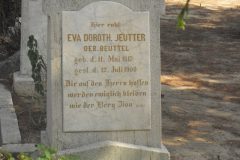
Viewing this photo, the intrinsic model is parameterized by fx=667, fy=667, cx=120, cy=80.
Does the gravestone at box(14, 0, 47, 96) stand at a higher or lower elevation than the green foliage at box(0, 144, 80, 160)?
higher

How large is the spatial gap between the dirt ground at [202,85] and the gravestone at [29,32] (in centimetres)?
174

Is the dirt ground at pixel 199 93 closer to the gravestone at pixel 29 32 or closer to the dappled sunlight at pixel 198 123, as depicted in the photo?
the dappled sunlight at pixel 198 123

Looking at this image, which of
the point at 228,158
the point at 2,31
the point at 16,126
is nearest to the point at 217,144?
the point at 228,158

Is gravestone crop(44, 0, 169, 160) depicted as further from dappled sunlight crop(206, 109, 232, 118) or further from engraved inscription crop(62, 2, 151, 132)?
dappled sunlight crop(206, 109, 232, 118)

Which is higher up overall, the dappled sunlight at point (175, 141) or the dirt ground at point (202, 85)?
the dirt ground at point (202, 85)

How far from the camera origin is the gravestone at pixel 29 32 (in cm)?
849

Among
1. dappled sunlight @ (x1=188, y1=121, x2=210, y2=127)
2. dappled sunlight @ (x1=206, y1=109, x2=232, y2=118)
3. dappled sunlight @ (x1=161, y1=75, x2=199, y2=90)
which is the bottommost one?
dappled sunlight @ (x1=188, y1=121, x2=210, y2=127)

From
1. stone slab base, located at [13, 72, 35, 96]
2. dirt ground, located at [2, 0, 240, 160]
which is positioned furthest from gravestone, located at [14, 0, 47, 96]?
dirt ground, located at [2, 0, 240, 160]

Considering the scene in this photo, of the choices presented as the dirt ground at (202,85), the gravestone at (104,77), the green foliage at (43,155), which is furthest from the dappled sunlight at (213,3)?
the green foliage at (43,155)

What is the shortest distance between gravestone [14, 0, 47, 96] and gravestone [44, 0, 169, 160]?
10.2 ft

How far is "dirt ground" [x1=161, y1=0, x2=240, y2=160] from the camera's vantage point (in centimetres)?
674

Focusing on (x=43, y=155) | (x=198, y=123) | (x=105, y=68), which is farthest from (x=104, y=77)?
(x=198, y=123)

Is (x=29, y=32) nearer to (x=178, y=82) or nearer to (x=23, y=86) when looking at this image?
(x=23, y=86)

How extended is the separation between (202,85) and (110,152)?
4600 millimetres
